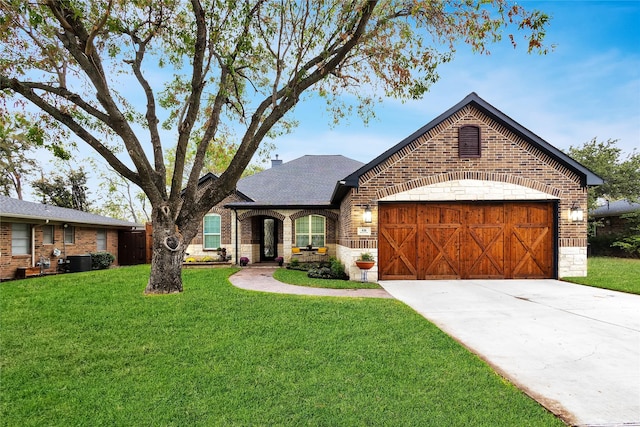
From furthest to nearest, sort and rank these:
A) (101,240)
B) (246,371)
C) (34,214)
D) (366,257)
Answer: (101,240) → (34,214) → (366,257) → (246,371)

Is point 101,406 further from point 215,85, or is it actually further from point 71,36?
point 215,85

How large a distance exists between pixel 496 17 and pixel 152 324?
9511 millimetres

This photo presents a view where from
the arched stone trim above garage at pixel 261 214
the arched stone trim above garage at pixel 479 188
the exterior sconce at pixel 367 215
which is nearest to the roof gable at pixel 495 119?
the exterior sconce at pixel 367 215

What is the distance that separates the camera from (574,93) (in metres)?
14.5

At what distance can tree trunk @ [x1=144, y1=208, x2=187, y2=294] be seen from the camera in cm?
889

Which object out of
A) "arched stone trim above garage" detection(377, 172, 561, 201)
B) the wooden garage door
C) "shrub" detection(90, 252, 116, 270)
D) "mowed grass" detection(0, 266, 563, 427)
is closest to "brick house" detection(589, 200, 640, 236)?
Answer: the wooden garage door

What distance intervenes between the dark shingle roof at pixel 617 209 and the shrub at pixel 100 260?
2863 centimetres

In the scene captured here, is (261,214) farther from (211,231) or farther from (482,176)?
(482,176)

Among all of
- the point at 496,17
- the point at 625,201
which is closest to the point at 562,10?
the point at 496,17

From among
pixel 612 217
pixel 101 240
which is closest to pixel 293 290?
pixel 101 240

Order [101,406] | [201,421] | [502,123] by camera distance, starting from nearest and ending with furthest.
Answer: [201,421] → [101,406] → [502,123]

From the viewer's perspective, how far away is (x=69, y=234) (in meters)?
16.0

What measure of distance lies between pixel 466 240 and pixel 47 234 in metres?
16.9

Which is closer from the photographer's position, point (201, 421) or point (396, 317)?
point (201, 421)
